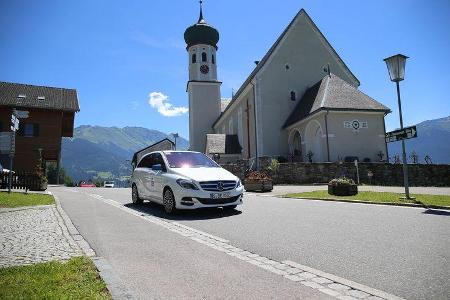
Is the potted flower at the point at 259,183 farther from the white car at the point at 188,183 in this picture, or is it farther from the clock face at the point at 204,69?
the clock face at the point at 204,69

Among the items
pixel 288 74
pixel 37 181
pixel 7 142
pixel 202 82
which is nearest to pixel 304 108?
pixel 288 74

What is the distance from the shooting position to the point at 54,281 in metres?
3.91

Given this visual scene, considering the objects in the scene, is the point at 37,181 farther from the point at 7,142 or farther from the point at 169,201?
the point at 169,201

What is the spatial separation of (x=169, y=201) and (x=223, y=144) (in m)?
32.8

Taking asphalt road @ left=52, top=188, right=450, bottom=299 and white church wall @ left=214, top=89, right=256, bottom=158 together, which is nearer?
asphalt road @ left=52, top=188, right=450, bottom=299

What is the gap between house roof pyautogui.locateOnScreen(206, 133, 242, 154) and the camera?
137 ft

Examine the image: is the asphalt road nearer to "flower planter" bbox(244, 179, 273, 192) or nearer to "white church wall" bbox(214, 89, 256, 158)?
"flower planter" bbox(244, 179, 273, 192)

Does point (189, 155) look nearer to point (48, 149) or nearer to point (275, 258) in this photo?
point (275, 258)

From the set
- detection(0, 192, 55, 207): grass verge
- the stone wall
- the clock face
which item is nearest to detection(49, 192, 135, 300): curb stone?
detection(0, 192, 55, 207): grass verge

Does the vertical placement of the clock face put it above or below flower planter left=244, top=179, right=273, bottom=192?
above

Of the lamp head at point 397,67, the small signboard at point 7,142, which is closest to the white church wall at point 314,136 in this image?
the lamp head at point 397,67

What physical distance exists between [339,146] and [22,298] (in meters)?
27.9

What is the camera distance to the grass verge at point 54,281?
11.5 feet

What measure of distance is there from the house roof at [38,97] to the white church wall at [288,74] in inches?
830
